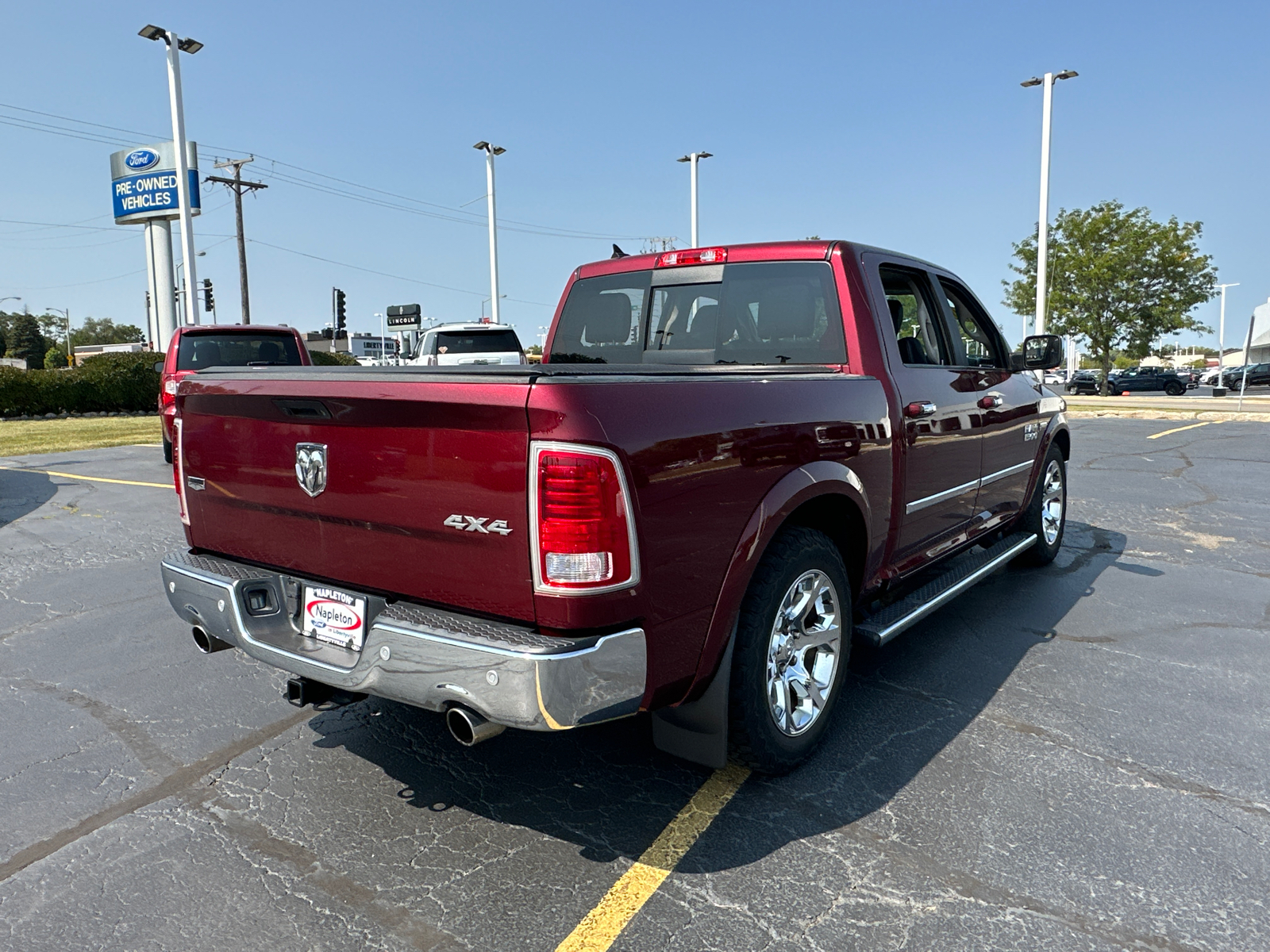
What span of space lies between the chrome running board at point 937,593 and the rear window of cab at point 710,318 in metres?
1.11

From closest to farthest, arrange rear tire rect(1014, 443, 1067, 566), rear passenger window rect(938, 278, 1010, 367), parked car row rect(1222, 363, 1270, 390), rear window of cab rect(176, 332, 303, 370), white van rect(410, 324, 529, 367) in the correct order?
rear passenger window rect(938, 278, 1010, 367) → rear tire rect(1014, 443, 1067, 566) → rear window of cab rect(176, 332, 303, 370) → white van rect(410, 324, 529, 367) → parked car row rect(1222, 363, 1270, 390)

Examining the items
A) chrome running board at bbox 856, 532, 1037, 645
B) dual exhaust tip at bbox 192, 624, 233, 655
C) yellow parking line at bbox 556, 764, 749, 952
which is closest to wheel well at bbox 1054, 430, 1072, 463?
chrome running board at bbox 856, 532, 1037, 645

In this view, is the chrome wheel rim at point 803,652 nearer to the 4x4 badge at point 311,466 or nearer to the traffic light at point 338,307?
the 4x4 badge at point 311,466

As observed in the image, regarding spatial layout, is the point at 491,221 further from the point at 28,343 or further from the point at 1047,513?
the point at 28,343

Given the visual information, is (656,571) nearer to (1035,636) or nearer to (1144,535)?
(1035,636)

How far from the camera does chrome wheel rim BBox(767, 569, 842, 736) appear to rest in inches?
118

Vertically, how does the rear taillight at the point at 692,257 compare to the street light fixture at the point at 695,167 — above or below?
below

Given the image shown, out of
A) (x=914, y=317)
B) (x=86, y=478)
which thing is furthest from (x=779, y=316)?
(x=86, y=478)

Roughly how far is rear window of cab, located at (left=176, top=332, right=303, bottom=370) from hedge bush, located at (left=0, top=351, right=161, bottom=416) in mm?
13865

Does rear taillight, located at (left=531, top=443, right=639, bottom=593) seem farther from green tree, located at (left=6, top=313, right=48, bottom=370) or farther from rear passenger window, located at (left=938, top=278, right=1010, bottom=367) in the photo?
green tree, located at (left=6, top=313, right=48, bottom=370)

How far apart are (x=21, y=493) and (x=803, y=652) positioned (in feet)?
32.7

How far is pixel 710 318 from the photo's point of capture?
4.15 m

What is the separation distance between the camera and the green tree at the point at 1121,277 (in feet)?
139

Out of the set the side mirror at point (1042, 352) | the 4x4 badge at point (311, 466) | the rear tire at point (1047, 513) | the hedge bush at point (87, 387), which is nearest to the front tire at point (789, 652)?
the 4x4 badge at point (311, 466)
